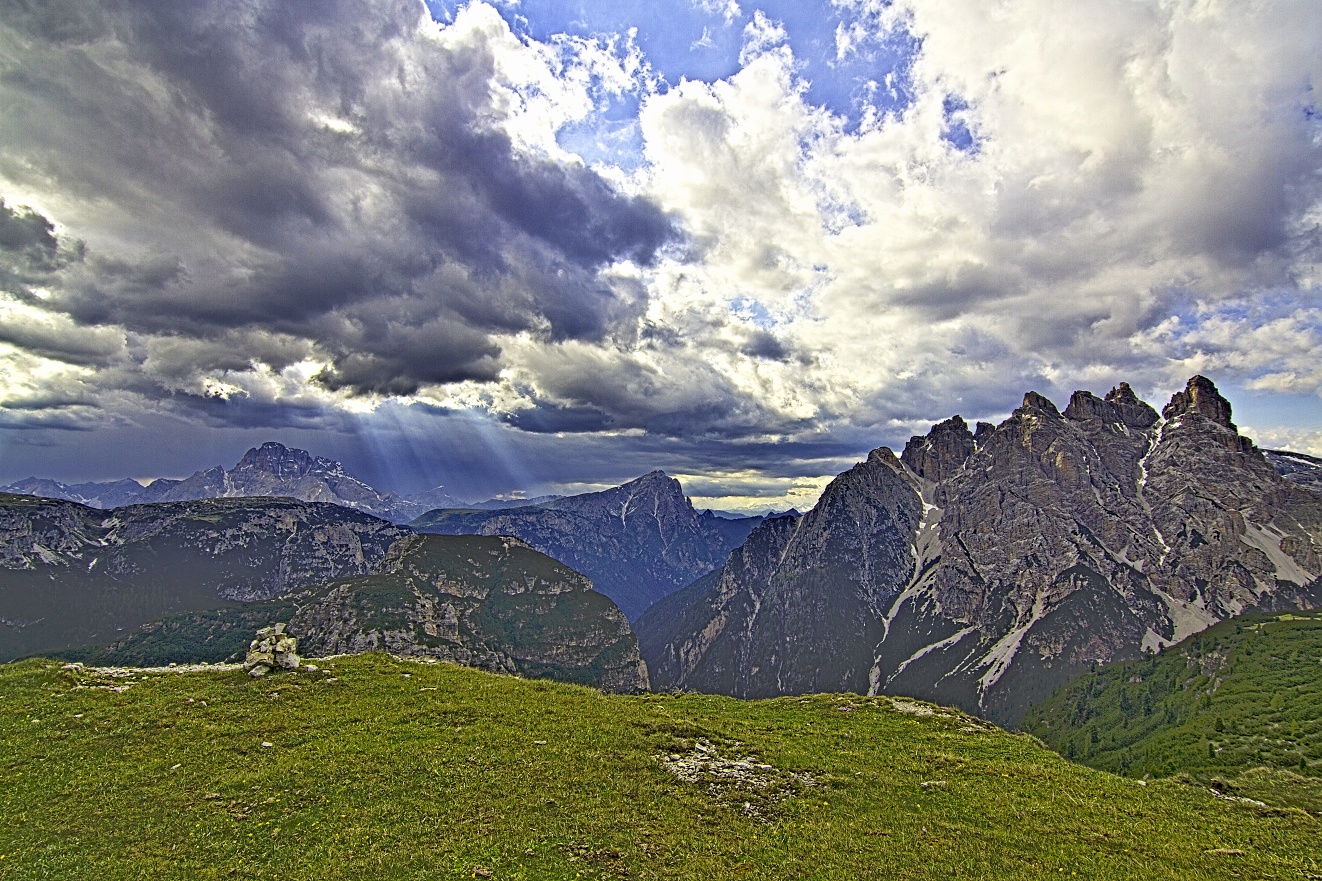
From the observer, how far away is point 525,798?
91.2 ft

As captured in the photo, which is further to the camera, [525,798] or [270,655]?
[270,655]

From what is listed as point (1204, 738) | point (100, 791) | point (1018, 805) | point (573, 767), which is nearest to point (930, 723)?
point (1018, 805)

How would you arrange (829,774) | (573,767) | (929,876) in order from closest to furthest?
(929,876)
(573,767)
(829,774)

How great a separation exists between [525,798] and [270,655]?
1144 inches

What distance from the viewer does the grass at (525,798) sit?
23203mm

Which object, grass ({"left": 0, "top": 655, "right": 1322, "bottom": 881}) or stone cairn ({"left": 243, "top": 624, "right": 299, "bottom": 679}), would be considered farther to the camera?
stone cairn ({"left": 243, "top": 624, "right": 299, "bottom": 679})

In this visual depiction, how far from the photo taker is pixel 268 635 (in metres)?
48.0

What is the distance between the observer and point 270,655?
4528cm

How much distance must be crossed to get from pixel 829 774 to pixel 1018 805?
30.2ft

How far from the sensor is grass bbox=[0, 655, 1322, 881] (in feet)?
76.1

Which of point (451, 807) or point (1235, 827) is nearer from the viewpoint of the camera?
point (451, 807)

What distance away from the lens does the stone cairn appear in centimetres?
4400

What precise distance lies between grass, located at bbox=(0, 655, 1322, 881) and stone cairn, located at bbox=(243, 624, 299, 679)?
2097 millimetres

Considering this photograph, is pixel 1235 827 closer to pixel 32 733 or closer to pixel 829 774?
pixel 829 774
